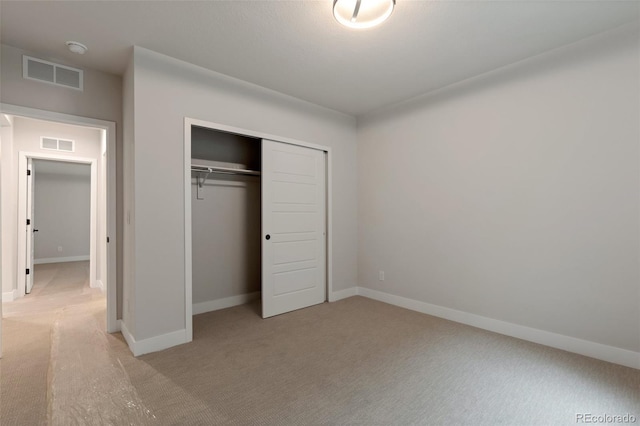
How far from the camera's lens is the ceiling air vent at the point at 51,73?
2.59 metres

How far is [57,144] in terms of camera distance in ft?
14.2

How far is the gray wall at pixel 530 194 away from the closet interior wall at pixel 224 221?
6.40 ft

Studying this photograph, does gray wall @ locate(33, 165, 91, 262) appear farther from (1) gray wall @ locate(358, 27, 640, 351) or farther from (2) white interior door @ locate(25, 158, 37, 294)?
(1) gray wall @ locate(358, 27, 640, 351)

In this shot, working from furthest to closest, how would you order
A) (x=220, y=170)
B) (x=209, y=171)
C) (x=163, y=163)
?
(x=220, y=170)
(x=209, y=171)
(x=163, y=163)

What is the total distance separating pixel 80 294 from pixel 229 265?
260 cm

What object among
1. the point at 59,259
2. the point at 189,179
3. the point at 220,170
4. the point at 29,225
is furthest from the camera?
the point at 59,259

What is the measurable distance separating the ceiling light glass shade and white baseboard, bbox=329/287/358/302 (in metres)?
3.21

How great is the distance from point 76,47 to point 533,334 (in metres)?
4.88

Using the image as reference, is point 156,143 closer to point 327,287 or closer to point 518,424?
point 327,287

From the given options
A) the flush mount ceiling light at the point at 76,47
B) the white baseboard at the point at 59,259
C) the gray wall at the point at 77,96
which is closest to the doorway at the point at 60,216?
the white baseboard at the point at 59,259

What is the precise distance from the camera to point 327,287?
4.07m

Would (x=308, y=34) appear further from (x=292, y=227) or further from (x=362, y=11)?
(x=292, y=227)

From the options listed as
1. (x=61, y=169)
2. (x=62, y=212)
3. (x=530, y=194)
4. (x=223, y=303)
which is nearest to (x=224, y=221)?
(x=223, y=303)

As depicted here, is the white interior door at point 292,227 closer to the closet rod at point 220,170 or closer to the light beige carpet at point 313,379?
the closet rod at point 220,170
